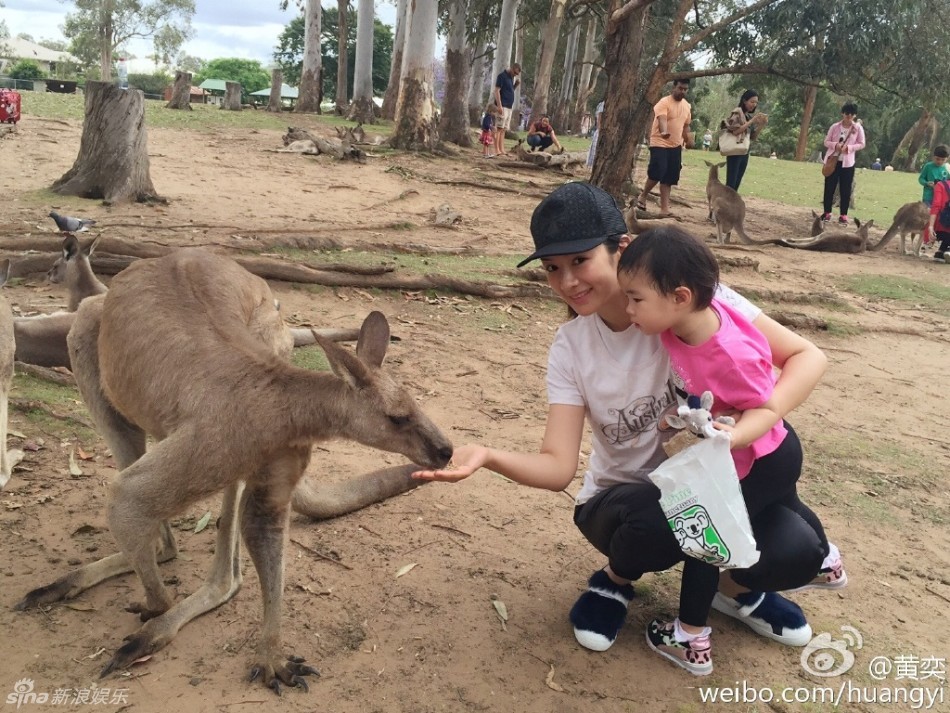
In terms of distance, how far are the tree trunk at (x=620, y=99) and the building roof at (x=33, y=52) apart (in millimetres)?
55548

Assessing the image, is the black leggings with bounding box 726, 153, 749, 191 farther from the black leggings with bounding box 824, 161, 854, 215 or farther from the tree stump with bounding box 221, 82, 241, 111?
the tree stump with bounding box 221, 82, 241, 111

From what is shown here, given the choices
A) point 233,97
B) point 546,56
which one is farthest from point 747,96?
point 233,97

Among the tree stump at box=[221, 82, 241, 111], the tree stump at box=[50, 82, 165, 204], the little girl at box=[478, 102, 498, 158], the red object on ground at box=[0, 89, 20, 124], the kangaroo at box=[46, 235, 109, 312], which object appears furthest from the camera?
the tree stump at box=[221, 82, 241, 111]

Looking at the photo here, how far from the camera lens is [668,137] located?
32.2 ft

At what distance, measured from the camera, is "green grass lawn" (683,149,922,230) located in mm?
14039

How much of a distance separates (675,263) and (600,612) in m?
1.08

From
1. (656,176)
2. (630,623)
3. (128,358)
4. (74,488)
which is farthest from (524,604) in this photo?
(656,176)

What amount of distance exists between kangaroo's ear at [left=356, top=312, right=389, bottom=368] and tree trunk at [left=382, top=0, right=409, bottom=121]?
18.4 metres

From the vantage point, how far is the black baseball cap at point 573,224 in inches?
79.4

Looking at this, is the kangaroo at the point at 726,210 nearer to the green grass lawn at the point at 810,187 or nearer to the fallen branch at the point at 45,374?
the green grass lawn at the point at 810,187

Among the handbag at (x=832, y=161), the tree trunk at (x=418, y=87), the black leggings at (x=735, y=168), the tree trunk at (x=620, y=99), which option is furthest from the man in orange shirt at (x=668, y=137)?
the tree trunk at (x=418, y=87)

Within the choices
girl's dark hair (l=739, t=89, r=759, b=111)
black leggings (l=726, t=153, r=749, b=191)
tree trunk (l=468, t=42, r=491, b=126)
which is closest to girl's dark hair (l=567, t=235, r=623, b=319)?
girl's dark hair (l=739, t=89, r=759, b=111)

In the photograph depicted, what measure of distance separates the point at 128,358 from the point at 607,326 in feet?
4.41

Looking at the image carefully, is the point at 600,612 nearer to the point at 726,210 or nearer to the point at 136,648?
the point at 136,648
